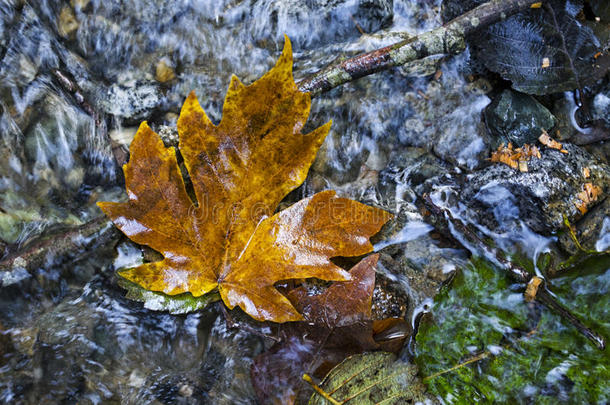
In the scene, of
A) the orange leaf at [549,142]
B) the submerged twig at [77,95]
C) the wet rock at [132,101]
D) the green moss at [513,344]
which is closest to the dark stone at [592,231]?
the green moss at [513,344]

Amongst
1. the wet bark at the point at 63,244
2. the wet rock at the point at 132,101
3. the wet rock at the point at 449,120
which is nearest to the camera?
the wet bark at the point at 63,244

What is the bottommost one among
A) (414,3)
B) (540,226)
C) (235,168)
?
(540,226)

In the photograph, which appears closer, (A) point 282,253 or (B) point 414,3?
(A) point 282,253

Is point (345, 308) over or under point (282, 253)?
under

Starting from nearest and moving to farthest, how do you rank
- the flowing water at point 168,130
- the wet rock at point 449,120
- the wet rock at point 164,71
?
the flowing water at point 168,130, the wet rock at point 449,120, the wet rock at point 164,71

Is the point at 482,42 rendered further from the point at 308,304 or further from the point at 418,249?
the point at 308,304

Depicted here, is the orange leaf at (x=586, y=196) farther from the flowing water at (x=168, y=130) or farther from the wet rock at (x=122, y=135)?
the wet rock at (x=122, y=135)

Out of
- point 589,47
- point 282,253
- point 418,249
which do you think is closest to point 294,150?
point 282,253

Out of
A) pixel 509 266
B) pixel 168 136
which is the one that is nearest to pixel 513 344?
pixel 509 266
